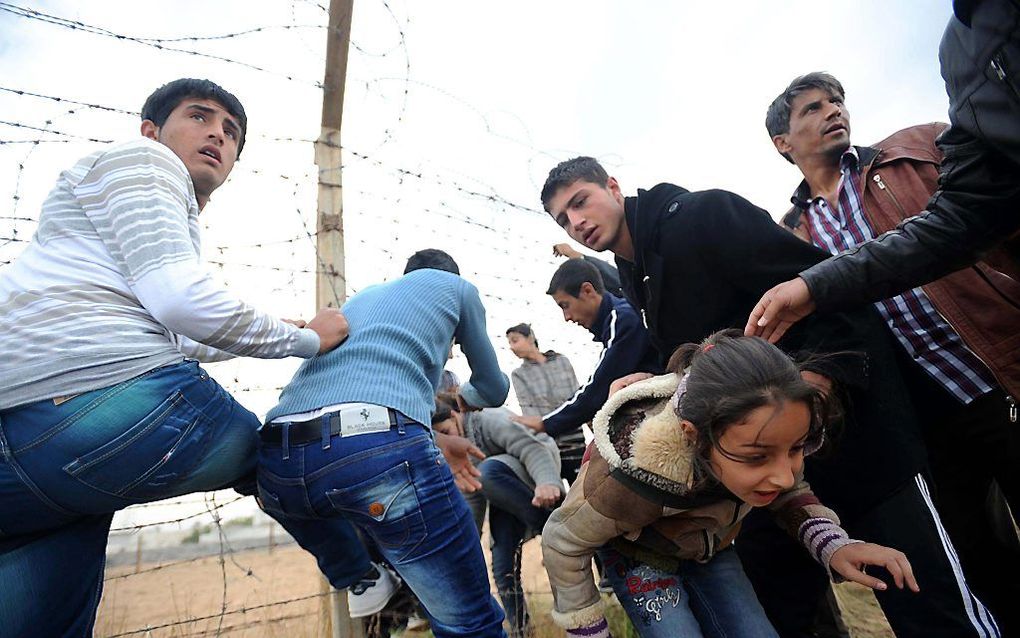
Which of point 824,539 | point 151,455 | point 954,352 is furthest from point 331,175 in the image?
point 954,352

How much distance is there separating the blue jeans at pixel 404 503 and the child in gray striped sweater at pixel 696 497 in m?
0.28

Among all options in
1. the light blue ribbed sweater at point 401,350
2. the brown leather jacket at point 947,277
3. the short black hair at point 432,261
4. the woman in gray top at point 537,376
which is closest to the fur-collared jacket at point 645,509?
the light blue ribbed sweater at point 401,350

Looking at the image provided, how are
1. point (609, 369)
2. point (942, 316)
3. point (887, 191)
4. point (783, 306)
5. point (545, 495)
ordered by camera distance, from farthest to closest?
point (545, 495) → point (609, 369) → point (887, 191) → point (942, 316) → point (783, 306)

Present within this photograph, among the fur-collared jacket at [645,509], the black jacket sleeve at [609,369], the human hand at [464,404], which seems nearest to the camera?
the fur-collared jacket at [645,509]

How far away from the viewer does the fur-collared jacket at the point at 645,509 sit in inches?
54.9

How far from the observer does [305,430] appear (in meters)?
1.34

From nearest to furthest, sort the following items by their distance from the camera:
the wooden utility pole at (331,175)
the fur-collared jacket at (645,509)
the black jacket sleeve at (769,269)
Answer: the fur-collared jacket at (645,509) → the black jacket sleeve at (769,269) → the wooden utility pole at (331,175)

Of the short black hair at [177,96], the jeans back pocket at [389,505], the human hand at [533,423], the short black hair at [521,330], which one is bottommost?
the short black hair at [521,330]

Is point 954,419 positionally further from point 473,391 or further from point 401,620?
point 401,620

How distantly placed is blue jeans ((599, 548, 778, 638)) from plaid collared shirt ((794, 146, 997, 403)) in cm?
81

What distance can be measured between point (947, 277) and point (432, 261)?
1.60 metres

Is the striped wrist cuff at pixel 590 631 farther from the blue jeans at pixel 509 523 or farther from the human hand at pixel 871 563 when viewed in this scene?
the blue jeans at pixel 509 523

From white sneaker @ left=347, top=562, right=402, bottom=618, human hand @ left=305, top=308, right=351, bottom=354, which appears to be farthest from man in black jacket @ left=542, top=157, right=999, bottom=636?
white sneaker @ left=347, top=562, right=402, bottom=618

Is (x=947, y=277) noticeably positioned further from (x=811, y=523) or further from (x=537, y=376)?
(x=537, y=376)
